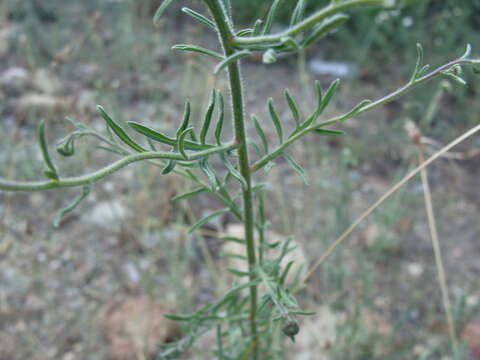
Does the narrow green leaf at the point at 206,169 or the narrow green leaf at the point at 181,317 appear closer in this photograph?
the narrow green leaf at the point at 206,169

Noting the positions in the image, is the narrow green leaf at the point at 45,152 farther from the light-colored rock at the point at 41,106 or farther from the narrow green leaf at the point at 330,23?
the light-colored rock at the point at 41,106

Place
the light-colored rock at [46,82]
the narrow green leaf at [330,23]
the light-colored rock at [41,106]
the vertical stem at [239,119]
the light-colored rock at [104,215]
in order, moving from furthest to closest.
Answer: the light-colored rock at [46,82]
the light-colored rock at [41,106]
the light-colored rock at [104,215]
the vertical stem at [239,119]
the narrow green leaf at [330,23]

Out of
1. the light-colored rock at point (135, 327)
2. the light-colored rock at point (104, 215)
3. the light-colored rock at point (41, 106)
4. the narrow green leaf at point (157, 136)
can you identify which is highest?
the narrow green leaf at point (157, 136)

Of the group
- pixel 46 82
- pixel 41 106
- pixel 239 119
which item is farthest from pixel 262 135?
pixel 46 82

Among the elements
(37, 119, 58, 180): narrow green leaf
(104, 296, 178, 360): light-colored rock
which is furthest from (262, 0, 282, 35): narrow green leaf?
(104, 296, 178, 360): light-colored rock

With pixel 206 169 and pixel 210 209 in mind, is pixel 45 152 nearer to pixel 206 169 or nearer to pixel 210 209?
pixel 206 169

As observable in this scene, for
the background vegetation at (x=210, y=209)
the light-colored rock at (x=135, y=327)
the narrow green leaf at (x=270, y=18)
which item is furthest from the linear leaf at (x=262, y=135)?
the light-colored rock at (x=135, y=327)

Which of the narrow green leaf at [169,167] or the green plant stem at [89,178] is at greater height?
the green plant stem at [89,178]
